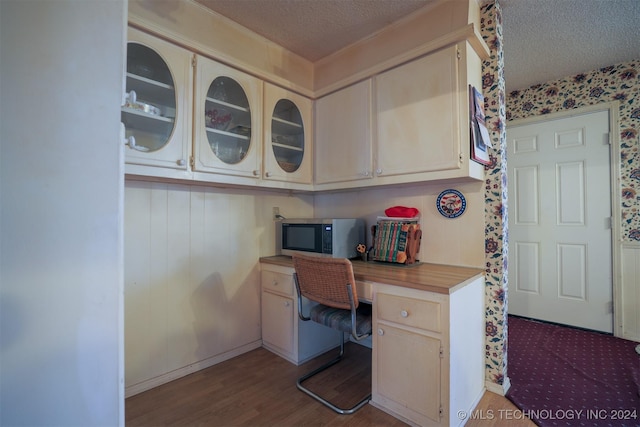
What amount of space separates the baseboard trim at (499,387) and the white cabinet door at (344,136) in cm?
151

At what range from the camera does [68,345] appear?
44 centimetres

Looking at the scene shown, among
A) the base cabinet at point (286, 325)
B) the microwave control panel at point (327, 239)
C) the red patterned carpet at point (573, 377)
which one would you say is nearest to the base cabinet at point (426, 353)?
the red patterned carpet at point (573, 377)

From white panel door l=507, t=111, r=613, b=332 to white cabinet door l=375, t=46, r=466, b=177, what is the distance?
1888 mm

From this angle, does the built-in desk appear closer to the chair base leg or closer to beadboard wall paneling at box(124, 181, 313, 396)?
the chair base leg

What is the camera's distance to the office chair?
62.0 inches

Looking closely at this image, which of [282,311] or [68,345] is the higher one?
[68,345]

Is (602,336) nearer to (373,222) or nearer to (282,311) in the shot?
(373,222)

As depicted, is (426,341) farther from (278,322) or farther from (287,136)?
(287,136)

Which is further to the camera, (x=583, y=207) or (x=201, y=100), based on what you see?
(x=583, y=207)

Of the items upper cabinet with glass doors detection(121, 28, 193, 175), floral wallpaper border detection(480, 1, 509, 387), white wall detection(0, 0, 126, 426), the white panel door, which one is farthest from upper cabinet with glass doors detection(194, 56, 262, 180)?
the white panel door

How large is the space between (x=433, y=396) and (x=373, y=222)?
1248 millimetres

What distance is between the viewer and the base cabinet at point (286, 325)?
2.10 meters

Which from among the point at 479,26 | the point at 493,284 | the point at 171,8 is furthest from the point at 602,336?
the point at 171,8

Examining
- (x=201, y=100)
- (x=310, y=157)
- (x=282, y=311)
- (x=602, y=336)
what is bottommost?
(x=602, y=336)
